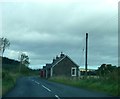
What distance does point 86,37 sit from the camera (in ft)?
164

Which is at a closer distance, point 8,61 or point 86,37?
point 86,37

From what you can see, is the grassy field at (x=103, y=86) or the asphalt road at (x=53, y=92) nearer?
the asphalt road at (x=53, y=92)

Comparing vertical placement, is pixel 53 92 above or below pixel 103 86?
below

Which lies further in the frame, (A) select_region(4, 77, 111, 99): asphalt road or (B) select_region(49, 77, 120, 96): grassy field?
(B) select_region(49, 77, 120, 96): grassy field

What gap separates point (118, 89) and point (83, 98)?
701 cm

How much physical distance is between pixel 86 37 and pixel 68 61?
3439cm

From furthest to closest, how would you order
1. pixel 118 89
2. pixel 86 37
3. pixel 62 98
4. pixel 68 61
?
pixel 68 61 → pixel 86 37 → pixel 118 89 → pixel 62 98

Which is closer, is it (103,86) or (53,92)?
(53,92)

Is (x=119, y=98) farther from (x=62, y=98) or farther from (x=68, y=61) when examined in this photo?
(x=68, y=61)

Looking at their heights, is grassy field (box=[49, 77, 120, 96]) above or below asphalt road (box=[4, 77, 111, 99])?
above

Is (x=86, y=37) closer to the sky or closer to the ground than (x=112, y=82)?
closer to the sky

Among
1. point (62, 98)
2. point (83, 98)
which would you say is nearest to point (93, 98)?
point (83, 98)

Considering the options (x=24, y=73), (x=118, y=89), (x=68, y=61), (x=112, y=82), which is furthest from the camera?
(x=24, y=73)

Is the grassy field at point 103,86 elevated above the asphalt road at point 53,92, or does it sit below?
above
